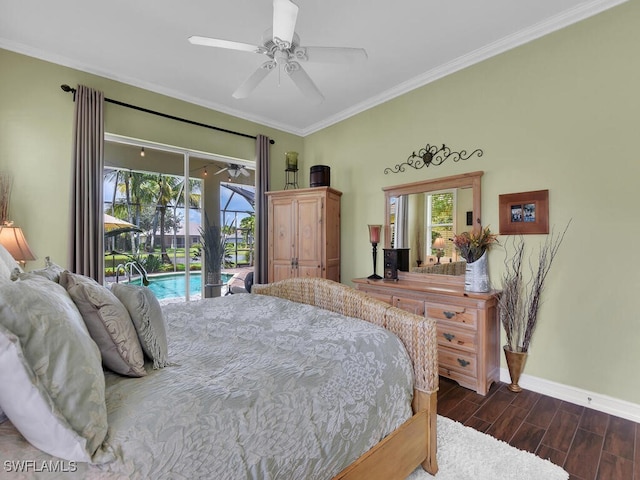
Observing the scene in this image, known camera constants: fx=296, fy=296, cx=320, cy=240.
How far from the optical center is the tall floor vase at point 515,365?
2.41m

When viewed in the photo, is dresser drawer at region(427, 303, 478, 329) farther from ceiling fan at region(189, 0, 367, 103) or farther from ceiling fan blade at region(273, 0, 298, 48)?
ceiling fan blade at region(273, 0, 298, 48)

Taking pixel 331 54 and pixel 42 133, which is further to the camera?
pixel 42 133

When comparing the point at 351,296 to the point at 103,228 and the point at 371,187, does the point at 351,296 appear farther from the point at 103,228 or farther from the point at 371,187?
the point at 103,228

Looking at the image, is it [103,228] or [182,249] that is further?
[182,249]

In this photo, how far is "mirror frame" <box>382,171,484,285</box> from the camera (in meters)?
2.79

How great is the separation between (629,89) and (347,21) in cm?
210

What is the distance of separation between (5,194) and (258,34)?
8.46 feet

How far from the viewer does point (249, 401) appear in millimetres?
975

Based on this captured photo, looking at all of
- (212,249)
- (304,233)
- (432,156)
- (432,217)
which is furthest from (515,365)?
(212,249)

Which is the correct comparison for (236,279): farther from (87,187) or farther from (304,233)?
(87,187)

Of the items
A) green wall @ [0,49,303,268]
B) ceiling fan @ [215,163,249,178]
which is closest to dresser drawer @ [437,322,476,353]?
ceiling fan @ [215,163,249,178]

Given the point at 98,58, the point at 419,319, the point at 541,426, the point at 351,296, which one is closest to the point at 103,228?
the point at 98,58

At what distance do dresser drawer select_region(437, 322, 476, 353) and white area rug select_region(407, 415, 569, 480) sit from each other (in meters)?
0.72

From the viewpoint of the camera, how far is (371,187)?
377cm
